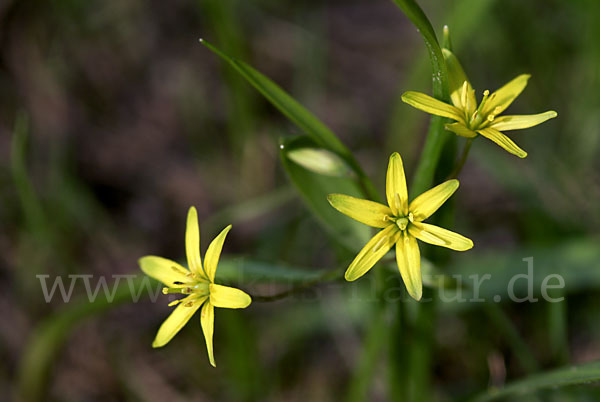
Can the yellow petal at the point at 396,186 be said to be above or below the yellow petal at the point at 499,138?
below

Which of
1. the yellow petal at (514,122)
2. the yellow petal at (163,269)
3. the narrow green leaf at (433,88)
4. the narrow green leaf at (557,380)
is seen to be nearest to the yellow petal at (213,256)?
the yellow petal at (163,269)

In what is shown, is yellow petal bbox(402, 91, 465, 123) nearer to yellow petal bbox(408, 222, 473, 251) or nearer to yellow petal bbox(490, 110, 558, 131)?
yellow petal bbox(490, 110, 558, 131)

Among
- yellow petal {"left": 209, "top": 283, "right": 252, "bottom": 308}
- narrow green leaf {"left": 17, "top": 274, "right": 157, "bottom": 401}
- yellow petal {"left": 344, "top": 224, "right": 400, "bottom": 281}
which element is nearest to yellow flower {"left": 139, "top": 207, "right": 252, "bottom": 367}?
yellow petal {"left": 209, "top": 283, "right": 252, "bottom": 308}

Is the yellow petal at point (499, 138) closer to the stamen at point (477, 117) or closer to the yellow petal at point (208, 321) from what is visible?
the stamen at point (477, 117)

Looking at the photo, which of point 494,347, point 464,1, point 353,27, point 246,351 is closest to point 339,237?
point 246,351

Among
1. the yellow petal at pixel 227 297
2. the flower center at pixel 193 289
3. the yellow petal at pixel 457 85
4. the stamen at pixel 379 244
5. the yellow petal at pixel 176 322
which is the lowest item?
the yellow petal at pixel 176 322

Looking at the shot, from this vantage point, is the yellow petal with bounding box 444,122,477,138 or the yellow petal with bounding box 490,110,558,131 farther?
the yellow petal with bounding box 490,110,558,131

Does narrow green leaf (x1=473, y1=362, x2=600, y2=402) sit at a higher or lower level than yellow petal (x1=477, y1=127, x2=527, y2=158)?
lower

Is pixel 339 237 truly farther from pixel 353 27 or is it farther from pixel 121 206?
pixel 353 27
